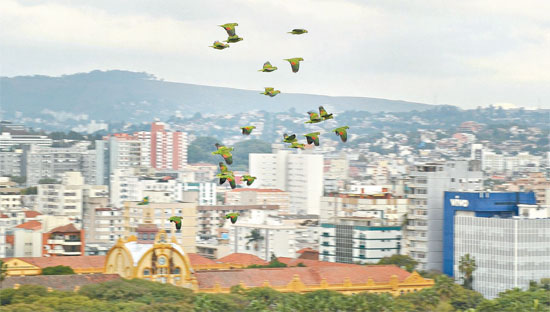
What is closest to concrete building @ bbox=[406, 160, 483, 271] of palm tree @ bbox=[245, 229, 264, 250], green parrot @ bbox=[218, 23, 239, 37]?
palm tree @ bbox=[245, 229, 264, 250]

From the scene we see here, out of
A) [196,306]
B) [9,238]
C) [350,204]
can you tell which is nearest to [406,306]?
[196,306]

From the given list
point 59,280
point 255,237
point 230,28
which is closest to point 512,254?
point 59,280

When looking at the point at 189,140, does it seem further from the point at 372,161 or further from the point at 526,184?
the point at 526,184

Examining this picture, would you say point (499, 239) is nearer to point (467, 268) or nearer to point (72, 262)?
point (467, 268)

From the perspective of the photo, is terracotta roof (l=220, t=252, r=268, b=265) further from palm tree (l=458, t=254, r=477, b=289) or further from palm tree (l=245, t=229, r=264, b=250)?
palm tree (l=245, t=229, r=264, b=250)

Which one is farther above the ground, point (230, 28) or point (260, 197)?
point (230, 28)

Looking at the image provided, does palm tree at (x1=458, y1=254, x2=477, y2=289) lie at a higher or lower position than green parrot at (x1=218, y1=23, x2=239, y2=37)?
lower
